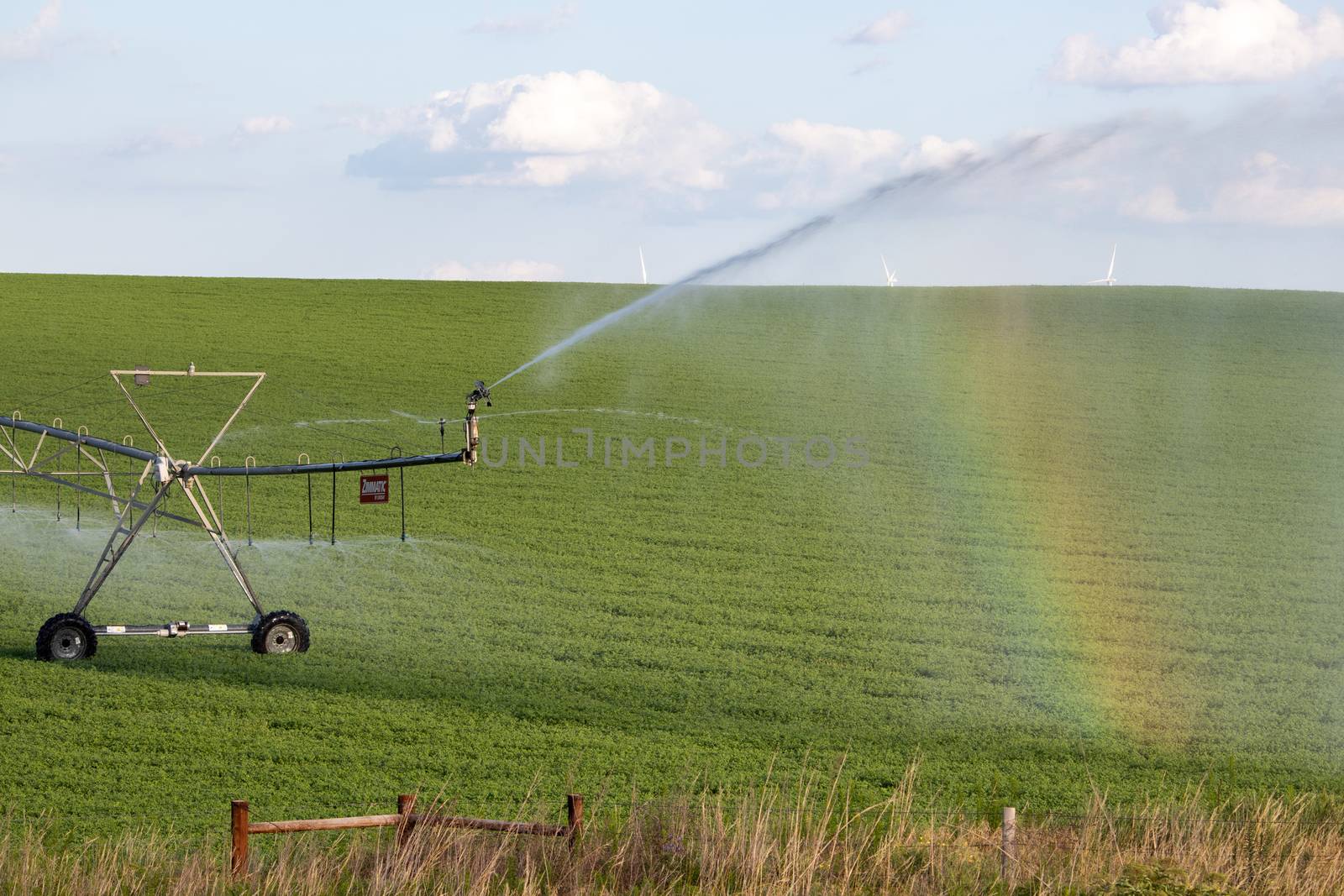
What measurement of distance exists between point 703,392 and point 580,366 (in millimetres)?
5208

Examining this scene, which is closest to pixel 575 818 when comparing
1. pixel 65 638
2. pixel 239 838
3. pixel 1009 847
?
pixel 239 838

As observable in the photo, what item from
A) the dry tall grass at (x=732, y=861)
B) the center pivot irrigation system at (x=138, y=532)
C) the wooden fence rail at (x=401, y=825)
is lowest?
the dry tall grass at (x=732, y=861)

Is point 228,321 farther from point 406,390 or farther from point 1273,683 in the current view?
point 1273,683

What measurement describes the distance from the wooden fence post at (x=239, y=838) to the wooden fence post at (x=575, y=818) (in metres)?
1.88

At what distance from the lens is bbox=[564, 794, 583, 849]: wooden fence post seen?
29.3 feet

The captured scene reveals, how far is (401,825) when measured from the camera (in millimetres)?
9047

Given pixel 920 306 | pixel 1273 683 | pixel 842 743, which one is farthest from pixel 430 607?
pixel 920 306

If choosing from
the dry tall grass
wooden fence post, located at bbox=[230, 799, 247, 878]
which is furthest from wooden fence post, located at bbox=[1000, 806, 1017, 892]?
wooden fence post, located at bbox=[230, 799, 247, 878]

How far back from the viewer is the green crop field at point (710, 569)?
1389cm

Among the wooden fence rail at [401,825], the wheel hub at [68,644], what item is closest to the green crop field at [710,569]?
the wheel hub at [68,644]

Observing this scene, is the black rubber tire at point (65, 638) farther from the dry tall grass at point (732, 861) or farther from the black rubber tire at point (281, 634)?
the dry tall grass at point (732, 861)

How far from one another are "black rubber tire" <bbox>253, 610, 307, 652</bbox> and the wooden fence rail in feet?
24.4

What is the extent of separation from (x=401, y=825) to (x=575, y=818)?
1.07m

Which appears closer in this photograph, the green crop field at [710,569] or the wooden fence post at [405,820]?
the wooden fence post at [405,820]
